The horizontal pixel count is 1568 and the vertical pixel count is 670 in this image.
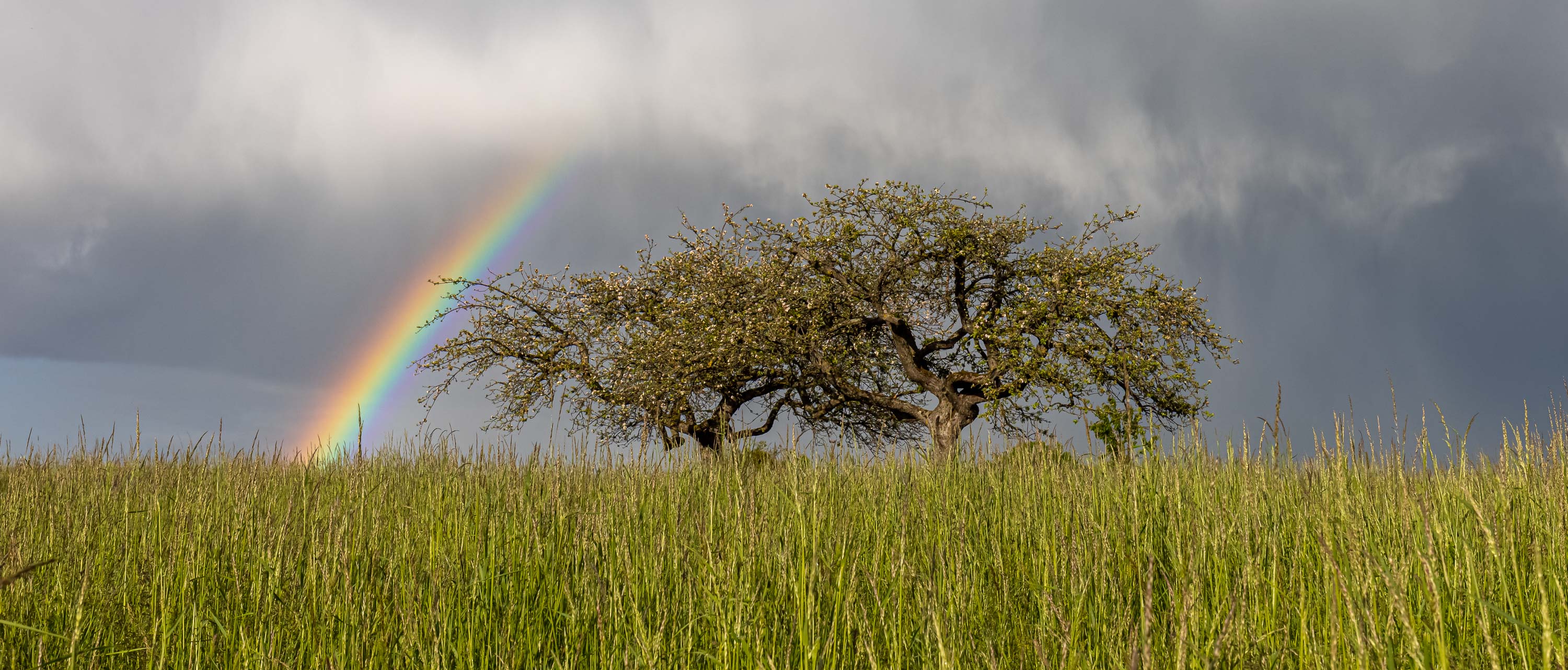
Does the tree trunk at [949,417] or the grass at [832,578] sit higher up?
the tree trunk at [949,417]

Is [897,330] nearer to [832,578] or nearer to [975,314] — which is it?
[975,314]

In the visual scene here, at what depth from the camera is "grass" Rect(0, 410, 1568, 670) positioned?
2699 millimetres

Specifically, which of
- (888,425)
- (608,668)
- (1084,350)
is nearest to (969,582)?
(608,668)

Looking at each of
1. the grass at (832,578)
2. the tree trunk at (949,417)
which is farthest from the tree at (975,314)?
the grass at (832,578)

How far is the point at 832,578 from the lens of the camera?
3467 millimetres

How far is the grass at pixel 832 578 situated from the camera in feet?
8.86

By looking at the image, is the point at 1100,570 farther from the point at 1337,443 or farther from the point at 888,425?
the point at 888,425

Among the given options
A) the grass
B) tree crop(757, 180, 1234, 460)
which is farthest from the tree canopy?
the grass

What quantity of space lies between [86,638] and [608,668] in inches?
105

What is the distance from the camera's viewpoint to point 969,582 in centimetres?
343

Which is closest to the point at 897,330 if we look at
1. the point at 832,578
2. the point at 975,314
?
→ the point at 975,314

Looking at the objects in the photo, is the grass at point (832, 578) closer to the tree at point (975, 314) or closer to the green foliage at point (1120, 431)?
the green foliage at point (1120, 431)

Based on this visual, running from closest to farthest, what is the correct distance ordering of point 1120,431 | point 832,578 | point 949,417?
point 832,578 < point 1120,431 < point 949,417

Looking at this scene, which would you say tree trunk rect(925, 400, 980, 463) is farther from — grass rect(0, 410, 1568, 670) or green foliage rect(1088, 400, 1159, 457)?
grass rect(0, 410, 1568, 670)
